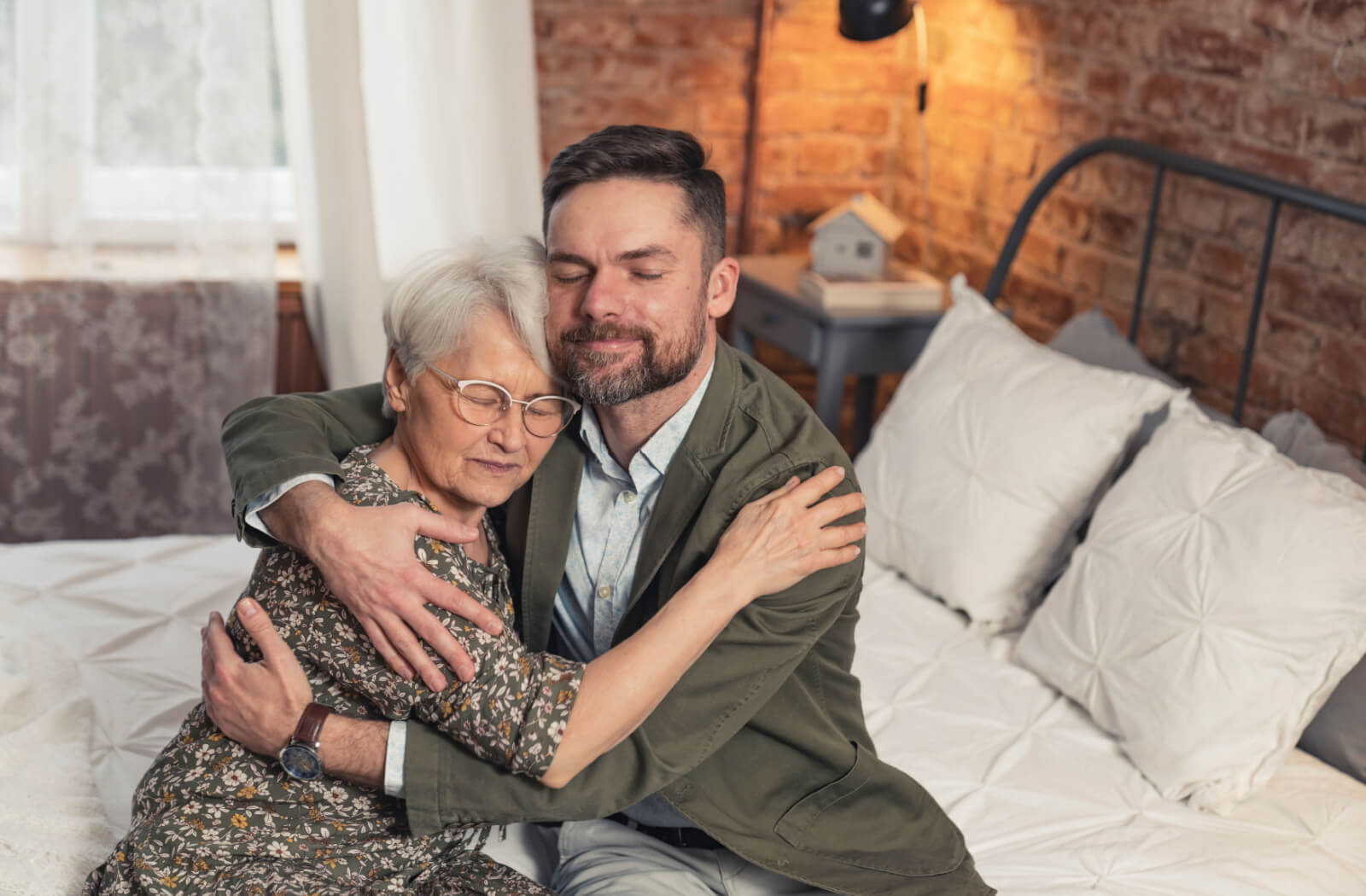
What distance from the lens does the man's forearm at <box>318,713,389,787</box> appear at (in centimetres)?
130

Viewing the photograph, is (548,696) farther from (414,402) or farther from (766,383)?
(766,383)

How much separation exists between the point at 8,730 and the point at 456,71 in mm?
1905

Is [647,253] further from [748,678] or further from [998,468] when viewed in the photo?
[998,468]

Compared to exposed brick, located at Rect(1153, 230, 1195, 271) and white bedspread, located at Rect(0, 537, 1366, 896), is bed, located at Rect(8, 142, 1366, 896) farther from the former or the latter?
exposed brick, located at Rect(1153, 230, 1195, 271)

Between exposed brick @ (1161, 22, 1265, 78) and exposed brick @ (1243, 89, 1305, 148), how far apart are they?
0.05 meters

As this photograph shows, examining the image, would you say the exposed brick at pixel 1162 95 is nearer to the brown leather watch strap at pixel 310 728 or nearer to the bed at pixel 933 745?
the bed at pixel 933 745

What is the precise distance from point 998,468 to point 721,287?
76cm

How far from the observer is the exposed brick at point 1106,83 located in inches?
107

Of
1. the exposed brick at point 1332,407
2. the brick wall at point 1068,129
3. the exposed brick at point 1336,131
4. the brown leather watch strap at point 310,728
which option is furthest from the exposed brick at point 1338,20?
the brown leather watch strap at point 310,728

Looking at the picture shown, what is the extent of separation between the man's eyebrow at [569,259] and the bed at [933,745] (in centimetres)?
71

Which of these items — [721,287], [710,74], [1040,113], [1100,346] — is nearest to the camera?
[721,287]

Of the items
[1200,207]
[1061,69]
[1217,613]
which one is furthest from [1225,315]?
[1217,613]

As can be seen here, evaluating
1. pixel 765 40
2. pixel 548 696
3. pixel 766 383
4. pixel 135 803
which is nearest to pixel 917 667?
pixel 766 383

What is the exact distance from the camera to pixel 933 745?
1.83m
